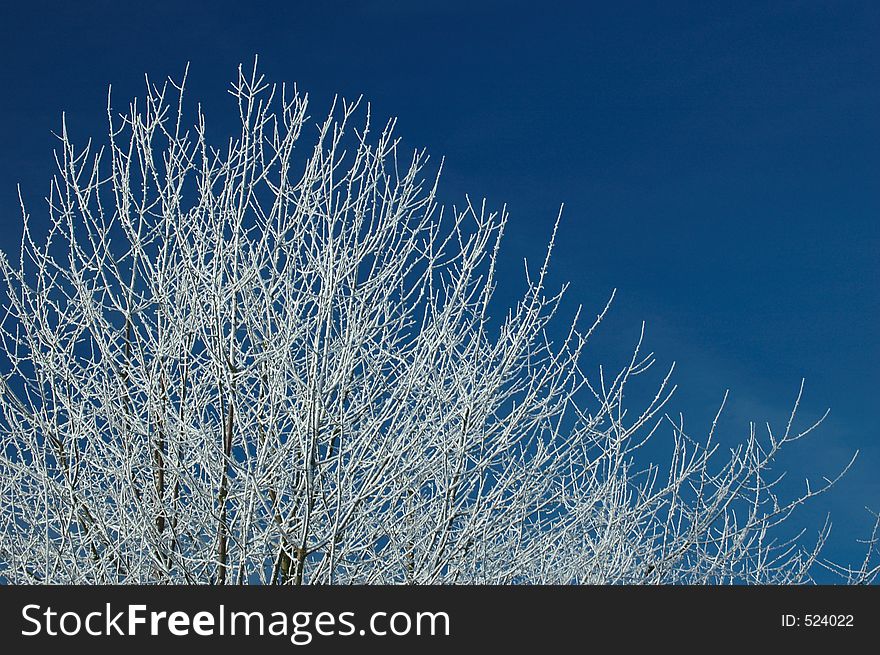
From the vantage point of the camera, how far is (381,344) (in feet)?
18.7

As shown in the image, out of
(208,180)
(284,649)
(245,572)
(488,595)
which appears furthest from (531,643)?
(208,180)

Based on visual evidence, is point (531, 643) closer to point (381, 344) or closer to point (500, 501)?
point (500, 501)

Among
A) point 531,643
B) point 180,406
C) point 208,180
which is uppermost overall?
point 208,180

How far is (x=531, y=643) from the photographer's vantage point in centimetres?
449

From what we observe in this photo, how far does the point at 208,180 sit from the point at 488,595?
3.17 meters

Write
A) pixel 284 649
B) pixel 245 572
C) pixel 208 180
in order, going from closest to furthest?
pixel 284 649 → pixel 245 572 → pixel 208 180

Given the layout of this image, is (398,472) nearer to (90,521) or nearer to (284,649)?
(284,649)

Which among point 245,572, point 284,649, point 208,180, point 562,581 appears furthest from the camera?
point 562,581

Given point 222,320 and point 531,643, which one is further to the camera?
point 222,320

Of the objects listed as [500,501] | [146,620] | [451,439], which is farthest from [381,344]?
[146,620]

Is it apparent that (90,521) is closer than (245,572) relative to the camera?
No

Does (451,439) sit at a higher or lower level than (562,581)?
higher

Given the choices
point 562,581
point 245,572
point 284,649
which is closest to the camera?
point 284,649

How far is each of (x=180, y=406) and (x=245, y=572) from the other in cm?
128
